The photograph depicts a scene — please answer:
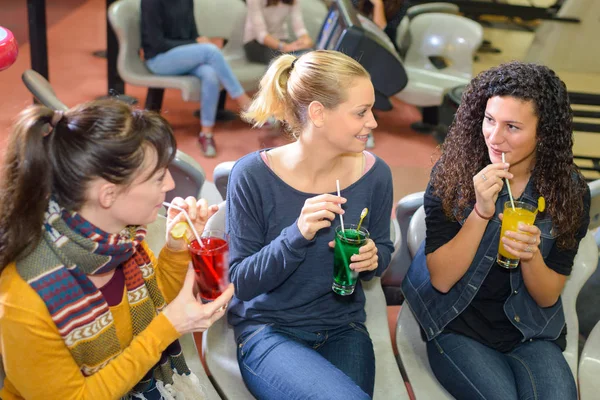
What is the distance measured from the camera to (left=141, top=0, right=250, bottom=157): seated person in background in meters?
4.40

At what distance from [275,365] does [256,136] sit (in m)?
3.31

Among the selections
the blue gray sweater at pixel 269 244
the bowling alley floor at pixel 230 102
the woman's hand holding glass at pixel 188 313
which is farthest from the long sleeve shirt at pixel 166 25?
the woman's hand holding glass at pixel 188 313

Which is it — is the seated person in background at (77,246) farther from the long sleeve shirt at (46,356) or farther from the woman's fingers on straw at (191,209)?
the woman's fingers on straw at (191,209)

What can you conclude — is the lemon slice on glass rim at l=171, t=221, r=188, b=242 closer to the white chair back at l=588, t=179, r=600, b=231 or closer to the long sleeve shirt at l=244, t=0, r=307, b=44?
the white chair back at l=588, t=179, r=600, b=231

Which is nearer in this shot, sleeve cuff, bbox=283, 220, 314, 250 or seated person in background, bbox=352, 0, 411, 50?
sleeve cuff, bbox=283, 220, 314, 250

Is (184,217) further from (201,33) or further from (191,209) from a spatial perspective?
(201,33)

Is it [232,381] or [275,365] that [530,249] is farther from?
[232,381]

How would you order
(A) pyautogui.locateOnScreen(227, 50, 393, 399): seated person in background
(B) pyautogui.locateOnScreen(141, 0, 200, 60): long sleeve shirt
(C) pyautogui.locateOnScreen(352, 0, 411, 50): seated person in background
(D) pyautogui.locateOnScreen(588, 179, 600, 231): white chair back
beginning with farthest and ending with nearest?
1. (C) pyautogui.locateOnScreen(352, 0, 411, 50): seated person in background
2. (B) pyautogui.locateOnScreen(141, 0, 200, 60): long sleeve shirt
3. (D) pyautogui.locateOnScreen(588, 179, 600, 231): white chair back
4. (A) pyautogui.locateOnScreen(227, 50, 393, 399): seated person in background

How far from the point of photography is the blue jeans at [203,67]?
4441mm

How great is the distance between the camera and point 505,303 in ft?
6.59

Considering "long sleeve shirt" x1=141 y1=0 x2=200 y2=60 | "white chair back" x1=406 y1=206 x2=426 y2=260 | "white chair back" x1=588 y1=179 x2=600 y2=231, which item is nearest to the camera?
"white chair back" x1=406 y1=206 x2=426 y2=260

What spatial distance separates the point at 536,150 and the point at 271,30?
317cm

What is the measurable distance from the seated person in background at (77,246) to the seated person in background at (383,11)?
3839 millimetres

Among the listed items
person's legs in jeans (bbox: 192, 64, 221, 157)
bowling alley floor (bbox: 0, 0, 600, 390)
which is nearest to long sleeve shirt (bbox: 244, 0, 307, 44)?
person's legs in jeans (bbox: 192, 64, 221, 157)
